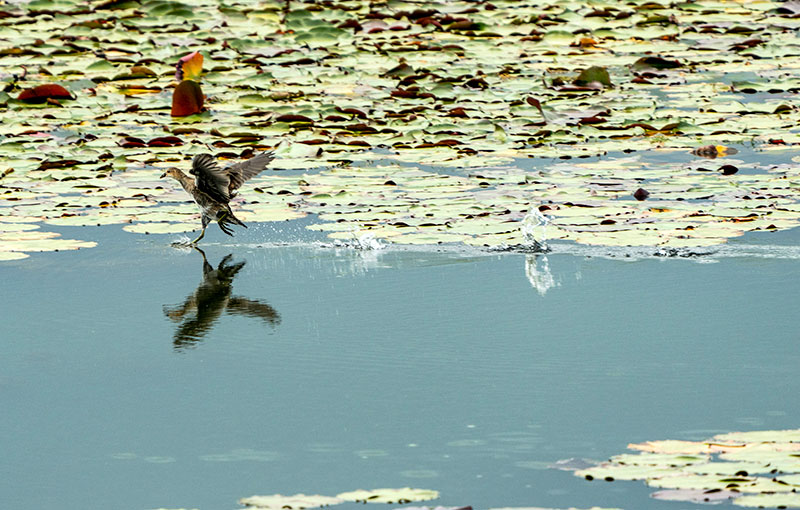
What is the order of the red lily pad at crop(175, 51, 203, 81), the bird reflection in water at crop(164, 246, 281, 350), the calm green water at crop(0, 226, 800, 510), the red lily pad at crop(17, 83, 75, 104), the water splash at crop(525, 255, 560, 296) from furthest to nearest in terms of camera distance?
the red lily pad at crop(175, 51, 203, 81) → the red lily pad at crop(17, 83, 75, 104) → the water splash at crop(525, 255, 560, 296) → the bird reflection in water at crop(164, 246, 281, 350) → the calm green water at crop(0, 226, 800, 510)

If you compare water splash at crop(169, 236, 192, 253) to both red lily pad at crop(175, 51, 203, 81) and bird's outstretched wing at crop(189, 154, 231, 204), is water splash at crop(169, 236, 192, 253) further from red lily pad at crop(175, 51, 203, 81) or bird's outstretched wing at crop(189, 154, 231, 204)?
red lily pad at crop(175, 51, 203, 81)

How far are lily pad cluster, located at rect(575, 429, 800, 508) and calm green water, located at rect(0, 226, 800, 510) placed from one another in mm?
57

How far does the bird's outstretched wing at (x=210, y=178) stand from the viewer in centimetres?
575

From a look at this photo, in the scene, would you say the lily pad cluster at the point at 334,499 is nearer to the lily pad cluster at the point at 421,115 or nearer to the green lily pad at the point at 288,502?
the green lily pad at the point at 288,502

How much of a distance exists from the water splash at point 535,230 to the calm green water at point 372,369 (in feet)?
0.35

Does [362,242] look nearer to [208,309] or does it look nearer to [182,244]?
[182,244]

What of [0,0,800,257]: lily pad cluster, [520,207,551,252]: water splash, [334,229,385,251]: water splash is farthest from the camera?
[0,0,800,257]: lily pad cluster

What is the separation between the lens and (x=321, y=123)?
8.41m

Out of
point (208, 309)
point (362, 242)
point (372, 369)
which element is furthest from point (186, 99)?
point (372, 369)

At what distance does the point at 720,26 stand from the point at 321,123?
549 cm

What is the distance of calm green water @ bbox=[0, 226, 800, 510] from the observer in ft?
10.9

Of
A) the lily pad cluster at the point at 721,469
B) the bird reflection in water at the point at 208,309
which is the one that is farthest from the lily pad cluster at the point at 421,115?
the lily pad cluster at the point at 721,469

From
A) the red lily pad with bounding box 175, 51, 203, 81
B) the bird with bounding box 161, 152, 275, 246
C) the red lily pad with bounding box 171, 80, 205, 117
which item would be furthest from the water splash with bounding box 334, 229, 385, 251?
the red lily pad with bounding box 175, 51, 203, 81

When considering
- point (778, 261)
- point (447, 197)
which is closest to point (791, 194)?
point (778, 261)
